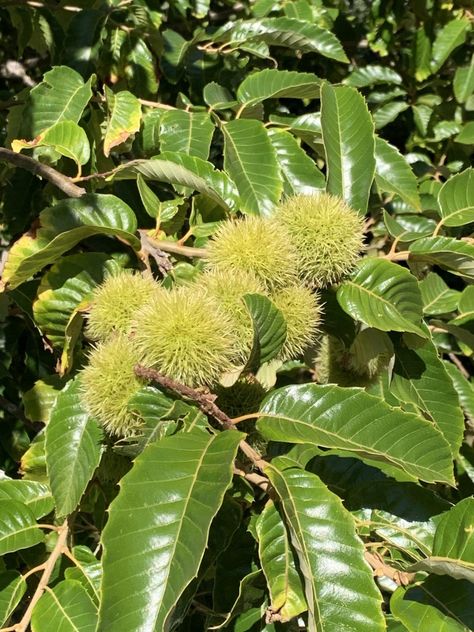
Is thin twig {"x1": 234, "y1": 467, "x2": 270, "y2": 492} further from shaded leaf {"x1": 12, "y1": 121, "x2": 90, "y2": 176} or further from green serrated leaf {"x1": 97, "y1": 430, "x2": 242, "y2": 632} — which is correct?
shaded leaf {"x1": 12, "y1": 121, "x2": 90, "y2": 176}

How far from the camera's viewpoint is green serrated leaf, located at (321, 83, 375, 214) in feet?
4.53

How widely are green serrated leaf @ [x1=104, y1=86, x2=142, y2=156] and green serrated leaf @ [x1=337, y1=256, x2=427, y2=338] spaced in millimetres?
583

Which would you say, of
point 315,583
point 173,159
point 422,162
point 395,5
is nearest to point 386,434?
point 315,583

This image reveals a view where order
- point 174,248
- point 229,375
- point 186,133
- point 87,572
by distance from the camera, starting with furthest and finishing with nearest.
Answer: point 186,133 → point 174,248 → point 87,572 → point 229,375

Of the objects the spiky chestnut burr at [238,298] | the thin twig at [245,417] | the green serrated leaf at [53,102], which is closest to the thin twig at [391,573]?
the thin twig at [245,417]

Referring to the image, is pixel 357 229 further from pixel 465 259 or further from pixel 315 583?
pixel 315 583

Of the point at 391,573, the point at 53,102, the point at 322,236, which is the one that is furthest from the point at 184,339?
the point at 53,102

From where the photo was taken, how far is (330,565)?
899mm

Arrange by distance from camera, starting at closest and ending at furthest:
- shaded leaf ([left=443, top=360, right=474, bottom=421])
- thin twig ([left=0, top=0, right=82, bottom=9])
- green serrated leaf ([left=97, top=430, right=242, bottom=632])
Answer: green serrated leaf ([left=97, top=430, right=242, bottom=632]) < shaded leaf ([left=443, top=360, right=474, bottom=421]) < thin twig ([left=0, top=0, right=82, bottom=9])

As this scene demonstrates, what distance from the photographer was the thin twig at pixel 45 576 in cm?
112

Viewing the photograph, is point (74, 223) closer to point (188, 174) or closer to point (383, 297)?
point (188, 174)

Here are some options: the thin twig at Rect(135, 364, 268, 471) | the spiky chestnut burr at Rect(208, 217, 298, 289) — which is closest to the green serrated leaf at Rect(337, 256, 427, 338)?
the spiky chestnut burr at Rect(208, 217, 298, 289)

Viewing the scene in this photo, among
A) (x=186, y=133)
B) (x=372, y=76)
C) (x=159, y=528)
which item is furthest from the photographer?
(x=372, y=76)

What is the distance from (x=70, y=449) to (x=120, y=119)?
0.74 meters
